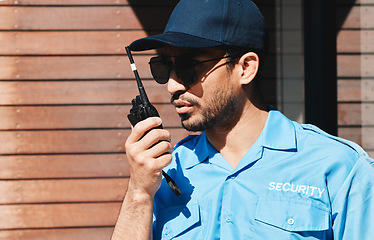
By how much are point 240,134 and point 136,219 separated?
0.50 m

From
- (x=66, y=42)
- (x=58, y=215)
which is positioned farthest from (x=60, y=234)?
(x=66, y=42)

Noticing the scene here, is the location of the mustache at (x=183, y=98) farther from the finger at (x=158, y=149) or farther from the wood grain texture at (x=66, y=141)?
the wood grain texture at (x=66, y=141)

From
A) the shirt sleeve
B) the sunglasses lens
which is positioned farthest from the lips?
the shirt sleeve

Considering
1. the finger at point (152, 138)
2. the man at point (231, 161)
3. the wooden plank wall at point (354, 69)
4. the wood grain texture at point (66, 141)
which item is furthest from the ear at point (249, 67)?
the wooden plank wall at point (354, 69)

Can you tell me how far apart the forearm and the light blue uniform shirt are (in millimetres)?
113

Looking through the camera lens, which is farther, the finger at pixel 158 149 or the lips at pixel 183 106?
the lips at pixel 183 106

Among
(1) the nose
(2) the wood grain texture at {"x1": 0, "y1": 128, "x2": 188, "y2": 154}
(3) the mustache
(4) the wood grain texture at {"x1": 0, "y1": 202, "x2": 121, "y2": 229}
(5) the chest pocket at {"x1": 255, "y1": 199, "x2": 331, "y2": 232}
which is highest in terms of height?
(1) the nose

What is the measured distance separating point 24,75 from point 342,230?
3.50 metres

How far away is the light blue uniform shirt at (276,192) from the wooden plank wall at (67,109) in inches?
99.4

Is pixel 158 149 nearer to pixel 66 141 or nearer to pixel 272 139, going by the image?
pixel 272 139

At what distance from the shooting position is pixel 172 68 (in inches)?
66.4

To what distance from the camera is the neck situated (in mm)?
1712

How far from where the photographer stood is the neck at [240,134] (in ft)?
5.62

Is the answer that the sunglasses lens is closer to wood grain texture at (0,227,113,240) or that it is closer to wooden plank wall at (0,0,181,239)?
wooden plank wall at (0,0,181,239)
